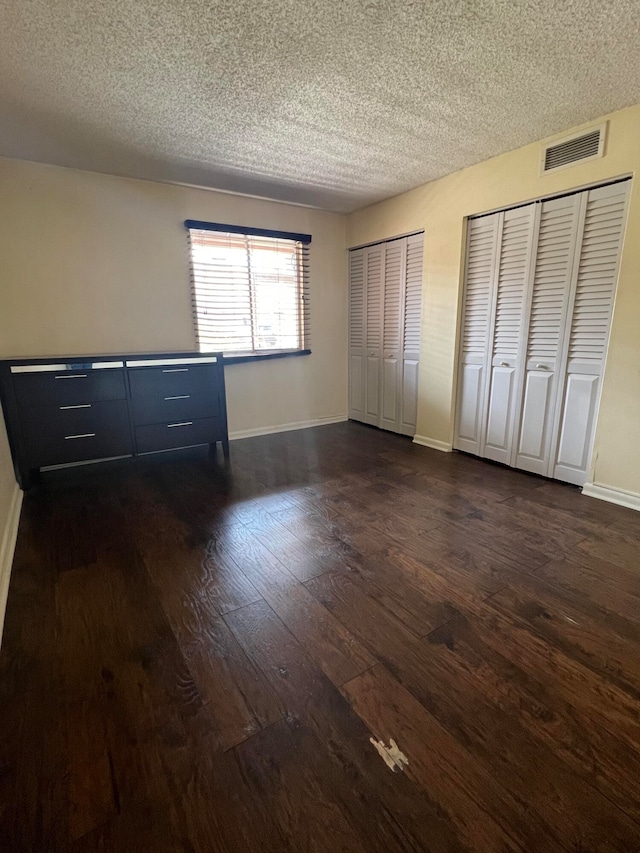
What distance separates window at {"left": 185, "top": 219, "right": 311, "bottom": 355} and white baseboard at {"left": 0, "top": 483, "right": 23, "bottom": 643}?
78.3 inches

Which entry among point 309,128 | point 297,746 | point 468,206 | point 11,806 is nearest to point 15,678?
point 11,806

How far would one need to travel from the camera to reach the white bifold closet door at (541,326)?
8.36 ft

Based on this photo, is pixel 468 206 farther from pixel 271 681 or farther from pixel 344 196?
pixel 271 681

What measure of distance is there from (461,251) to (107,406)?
10.2 feet

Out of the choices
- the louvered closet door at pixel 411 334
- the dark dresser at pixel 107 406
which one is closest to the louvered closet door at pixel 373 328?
the louvered closet door at pixel 411 334

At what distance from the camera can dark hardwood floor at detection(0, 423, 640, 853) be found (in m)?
0.93

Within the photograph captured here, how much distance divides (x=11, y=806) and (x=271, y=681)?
68 cm

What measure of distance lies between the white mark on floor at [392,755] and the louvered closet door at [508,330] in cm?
260

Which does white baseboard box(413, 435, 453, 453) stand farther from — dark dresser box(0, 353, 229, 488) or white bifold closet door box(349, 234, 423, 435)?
dark dresser box(0, 353, 229, 488)

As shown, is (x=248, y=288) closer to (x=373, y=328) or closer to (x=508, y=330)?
(x=373, y=328)

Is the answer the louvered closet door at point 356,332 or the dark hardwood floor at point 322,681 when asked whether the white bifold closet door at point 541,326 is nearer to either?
the dark hardwood floor at point 322,681

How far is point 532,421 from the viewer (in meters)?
3.02

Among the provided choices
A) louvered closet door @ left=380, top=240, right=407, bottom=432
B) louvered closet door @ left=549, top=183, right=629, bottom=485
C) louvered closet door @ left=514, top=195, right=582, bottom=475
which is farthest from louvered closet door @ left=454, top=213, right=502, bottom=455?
louvered closet door @ left=380, top=240, right=407, bottom=432

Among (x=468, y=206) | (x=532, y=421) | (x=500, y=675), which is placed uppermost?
(x=468, y=206)
